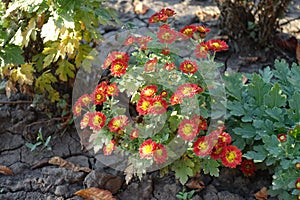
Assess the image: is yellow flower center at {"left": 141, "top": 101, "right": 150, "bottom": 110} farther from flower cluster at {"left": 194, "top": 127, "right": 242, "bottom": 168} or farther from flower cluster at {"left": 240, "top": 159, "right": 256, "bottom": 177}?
flower cluster at {"left": 240, "top": 159, "right": 256, "bottom": 177}

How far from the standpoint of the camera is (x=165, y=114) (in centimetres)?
252

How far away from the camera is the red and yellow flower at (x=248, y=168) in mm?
2682

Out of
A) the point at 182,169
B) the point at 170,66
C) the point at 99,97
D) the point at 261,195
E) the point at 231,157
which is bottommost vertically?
the point at 261,195

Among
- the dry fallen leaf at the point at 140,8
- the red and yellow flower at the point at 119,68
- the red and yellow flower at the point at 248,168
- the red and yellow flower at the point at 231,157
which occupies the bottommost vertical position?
the red and yellow flower at the point at 248,168

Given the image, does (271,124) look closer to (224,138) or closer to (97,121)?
(224,138)

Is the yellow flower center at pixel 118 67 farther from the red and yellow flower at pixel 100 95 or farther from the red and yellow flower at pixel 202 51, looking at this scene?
the red and yellow flower at pixel 202 51

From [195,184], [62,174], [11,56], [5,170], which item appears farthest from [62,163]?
[195,184]

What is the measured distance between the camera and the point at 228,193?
2648mm

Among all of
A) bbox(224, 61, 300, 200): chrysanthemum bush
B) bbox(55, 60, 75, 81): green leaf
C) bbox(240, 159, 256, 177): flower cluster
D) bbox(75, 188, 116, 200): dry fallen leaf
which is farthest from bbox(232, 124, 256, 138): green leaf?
bbox(55, 60, 75, 81): green leaf

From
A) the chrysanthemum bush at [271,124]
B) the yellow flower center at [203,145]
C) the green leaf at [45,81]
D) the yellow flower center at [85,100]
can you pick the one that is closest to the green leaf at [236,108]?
the chrysanthemum bush at [271,124]

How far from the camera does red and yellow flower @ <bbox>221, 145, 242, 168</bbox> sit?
7.99ft

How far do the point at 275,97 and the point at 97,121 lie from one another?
3.11ft

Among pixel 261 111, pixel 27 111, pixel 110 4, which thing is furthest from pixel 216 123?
pixel 110 4

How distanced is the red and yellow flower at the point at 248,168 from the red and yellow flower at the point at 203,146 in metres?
0.36
